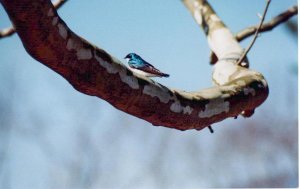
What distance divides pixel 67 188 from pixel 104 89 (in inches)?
41.2

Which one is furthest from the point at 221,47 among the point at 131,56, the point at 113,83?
the point at 113,83

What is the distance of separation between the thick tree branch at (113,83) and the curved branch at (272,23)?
0.64 meters

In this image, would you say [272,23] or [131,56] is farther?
[272,23]

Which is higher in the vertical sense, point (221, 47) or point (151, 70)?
point (151, 70)

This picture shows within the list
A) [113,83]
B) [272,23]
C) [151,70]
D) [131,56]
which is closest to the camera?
[113,83]

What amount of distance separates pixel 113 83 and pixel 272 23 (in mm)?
944

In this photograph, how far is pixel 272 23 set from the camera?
136 centimetres

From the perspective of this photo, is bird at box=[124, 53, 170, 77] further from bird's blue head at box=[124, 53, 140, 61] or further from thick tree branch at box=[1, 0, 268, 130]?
thick tree branch at box=[1, 0, 268, 130]

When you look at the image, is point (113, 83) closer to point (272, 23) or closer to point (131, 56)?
point (131, 56)

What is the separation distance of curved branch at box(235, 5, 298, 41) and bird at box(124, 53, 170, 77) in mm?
472

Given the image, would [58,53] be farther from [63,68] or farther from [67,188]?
[67,188]

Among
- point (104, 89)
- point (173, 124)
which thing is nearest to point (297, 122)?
point (173, 124)

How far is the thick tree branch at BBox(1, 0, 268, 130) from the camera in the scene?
1.58ft

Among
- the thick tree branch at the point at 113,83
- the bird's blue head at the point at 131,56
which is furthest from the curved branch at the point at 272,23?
→ the thick tree branch at the point at 113,83
